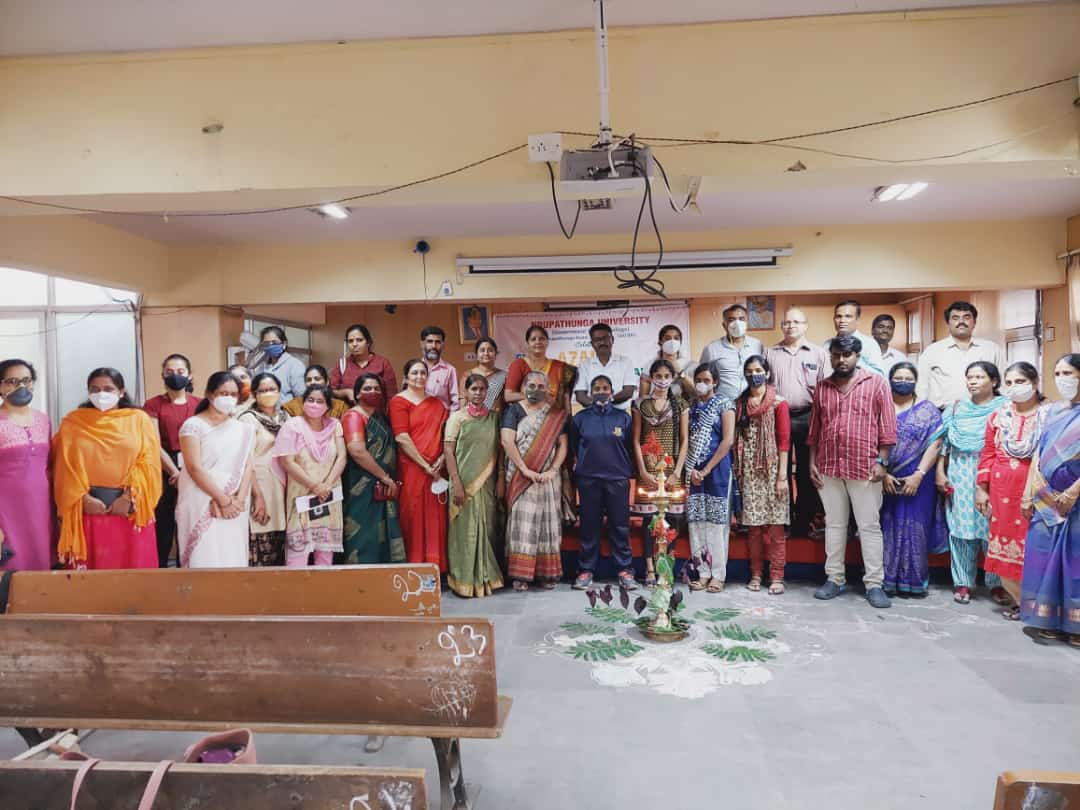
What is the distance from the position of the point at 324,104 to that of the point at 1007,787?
3.24 meters

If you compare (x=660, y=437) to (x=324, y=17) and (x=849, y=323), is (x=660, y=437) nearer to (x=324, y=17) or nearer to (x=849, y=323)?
(x=849, y=323)

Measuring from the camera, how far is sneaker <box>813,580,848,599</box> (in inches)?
168

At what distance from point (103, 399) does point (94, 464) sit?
0.33m

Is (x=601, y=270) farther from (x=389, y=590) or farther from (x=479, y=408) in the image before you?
(x=389, y=590)


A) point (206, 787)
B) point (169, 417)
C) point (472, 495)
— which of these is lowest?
point (206, 787)

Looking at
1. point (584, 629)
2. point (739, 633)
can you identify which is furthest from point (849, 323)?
point (584, 629)

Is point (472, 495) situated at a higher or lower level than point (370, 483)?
lower

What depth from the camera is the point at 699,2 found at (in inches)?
110

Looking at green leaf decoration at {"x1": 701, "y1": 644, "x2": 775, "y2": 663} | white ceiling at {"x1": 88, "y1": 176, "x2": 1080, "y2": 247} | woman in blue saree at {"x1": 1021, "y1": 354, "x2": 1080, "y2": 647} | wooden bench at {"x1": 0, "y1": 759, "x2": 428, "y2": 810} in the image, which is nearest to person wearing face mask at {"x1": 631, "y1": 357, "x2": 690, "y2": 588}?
green leaf decoration at {"x1": 701, "y1": 644, "x2": 775, "y2": 663}

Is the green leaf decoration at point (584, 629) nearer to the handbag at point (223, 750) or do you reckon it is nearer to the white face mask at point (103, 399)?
the handbag at point (223, 750)

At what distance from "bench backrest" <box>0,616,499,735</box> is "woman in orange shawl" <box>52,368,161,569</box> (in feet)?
4.79

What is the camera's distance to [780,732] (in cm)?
258

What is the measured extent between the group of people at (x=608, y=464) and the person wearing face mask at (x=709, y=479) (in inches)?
0.5

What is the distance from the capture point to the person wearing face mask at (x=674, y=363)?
4664mm
